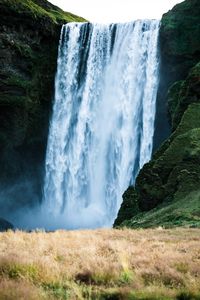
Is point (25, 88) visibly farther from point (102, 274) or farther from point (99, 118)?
point (102, 274)

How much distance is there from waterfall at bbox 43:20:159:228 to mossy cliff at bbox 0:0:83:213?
175cm

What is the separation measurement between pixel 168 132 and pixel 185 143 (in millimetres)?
21781

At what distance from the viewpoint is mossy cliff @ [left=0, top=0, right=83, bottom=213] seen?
62.2 m

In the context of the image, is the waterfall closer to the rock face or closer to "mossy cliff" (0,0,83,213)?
the rock face

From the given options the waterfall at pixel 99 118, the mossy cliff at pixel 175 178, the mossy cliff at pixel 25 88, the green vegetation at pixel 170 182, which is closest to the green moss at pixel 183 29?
the waterfall at pixel 99 118

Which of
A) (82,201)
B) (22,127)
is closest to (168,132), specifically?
(82,201)

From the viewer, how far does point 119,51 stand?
206 ft

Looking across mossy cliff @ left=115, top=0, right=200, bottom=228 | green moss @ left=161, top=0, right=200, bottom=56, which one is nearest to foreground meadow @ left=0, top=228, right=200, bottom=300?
mossy cliff @ left=115, top=0, right=200, bottom=228

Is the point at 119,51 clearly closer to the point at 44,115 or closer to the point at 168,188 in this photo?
the point at 44,115

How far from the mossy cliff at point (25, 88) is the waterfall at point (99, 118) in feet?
5.75

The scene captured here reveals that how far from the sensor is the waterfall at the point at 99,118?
58250mm

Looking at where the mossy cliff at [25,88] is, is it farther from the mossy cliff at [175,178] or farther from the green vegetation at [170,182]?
the green vegetation at [170,182]

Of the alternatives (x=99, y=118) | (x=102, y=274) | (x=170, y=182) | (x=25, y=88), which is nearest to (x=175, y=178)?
(x=170, y=182)

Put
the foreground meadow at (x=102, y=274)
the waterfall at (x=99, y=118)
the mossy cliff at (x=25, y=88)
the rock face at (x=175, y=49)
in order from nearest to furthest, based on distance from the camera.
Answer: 1. the foreground meadow at (x=102, y=274)
2. the rock face at (x=175, y=49)
3. the waterfall at (x=99, y=118)
4. the mossy cliff at (x=25, y=88)
